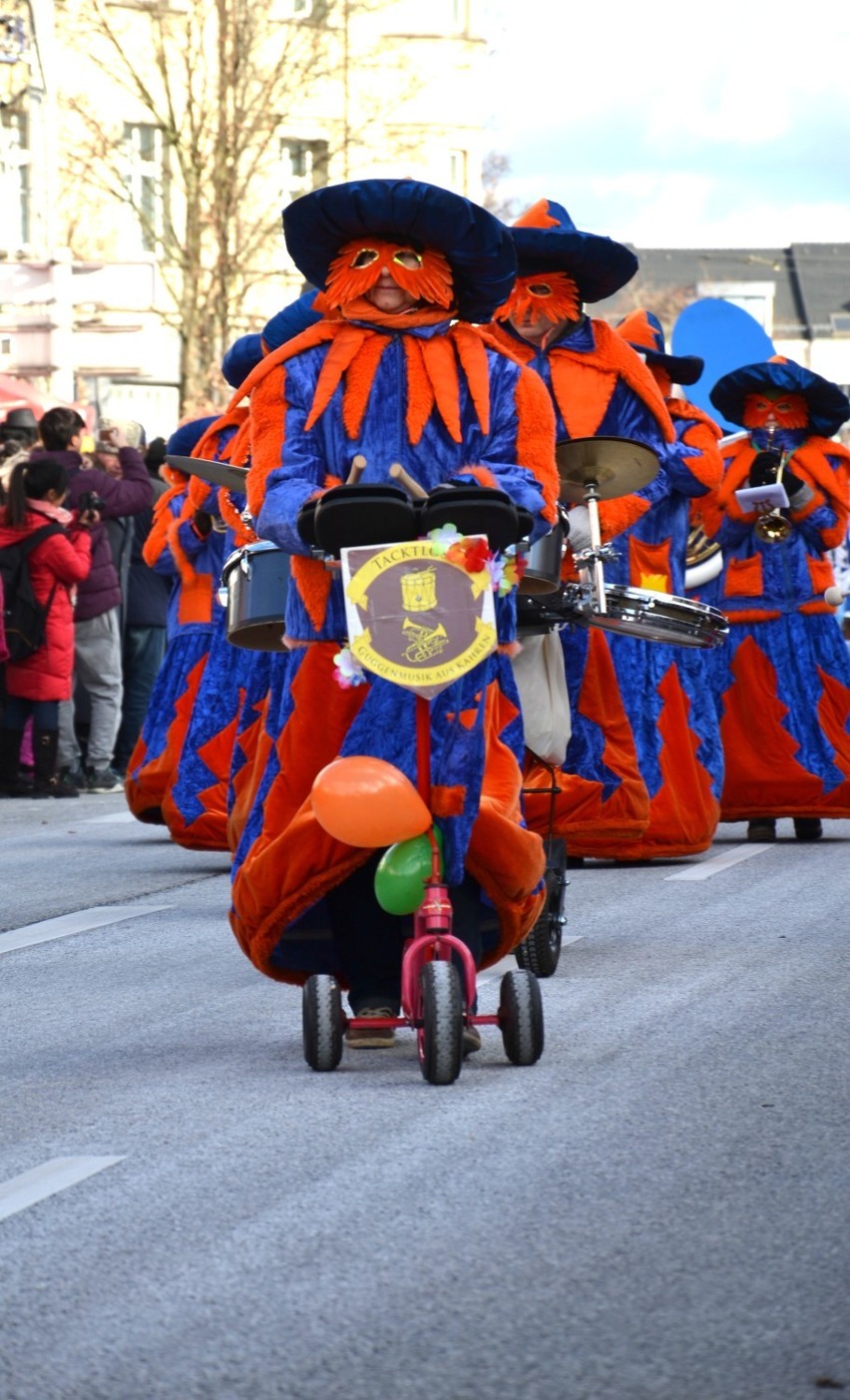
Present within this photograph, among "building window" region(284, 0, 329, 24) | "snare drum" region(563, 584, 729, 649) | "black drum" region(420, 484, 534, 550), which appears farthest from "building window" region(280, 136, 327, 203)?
"black drum" region(420, 484, 534, 550)

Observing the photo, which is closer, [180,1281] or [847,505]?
[180,1281]

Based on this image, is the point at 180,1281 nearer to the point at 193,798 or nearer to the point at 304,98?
the point at 193,798

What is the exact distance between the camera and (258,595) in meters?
6.56

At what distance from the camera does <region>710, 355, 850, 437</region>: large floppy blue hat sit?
40.2ft

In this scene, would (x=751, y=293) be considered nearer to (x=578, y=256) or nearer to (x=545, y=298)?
(x=545, y=298)

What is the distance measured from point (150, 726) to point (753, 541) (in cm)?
289

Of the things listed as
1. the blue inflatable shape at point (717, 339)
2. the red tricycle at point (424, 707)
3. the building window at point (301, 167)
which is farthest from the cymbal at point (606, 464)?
the building window at point (301, 167)

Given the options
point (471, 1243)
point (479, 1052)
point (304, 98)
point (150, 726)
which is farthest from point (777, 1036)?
point (304, 98)

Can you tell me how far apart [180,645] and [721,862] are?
2.55 m

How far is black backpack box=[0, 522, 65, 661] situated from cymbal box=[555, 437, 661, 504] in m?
7.17

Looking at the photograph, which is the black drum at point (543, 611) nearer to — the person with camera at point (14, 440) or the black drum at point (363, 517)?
the black drum at point (363, 517)

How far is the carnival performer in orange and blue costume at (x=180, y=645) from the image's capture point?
1166cm

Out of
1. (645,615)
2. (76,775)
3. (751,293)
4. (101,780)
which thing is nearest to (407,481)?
(645,615)

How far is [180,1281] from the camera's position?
4141mm
